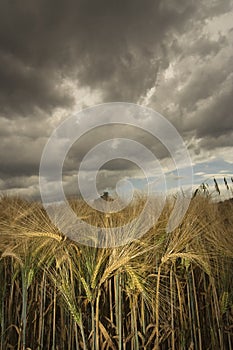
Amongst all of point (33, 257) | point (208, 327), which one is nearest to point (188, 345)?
point (208, 327)

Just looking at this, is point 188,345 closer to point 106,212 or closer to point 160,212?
point 160,212

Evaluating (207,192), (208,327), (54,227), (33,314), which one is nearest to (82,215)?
(54,227)

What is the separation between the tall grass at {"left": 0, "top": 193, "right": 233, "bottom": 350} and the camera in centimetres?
224

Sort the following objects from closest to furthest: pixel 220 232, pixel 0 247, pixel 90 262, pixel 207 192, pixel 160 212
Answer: pixel 90 262, pixel 0 247, pixel 160 212, pixel 220 232, pixel 207 192

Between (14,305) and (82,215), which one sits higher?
(82,215)

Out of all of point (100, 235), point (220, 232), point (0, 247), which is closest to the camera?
point (100, 235)

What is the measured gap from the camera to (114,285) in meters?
2.81

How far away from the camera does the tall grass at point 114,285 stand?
224cm

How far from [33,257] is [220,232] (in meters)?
1.72

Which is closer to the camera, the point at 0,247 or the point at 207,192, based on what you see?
the point at 0,247


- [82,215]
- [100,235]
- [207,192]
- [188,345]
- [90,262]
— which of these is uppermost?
[207,192]

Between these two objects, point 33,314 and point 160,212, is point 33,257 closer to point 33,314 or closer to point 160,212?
point 33,314

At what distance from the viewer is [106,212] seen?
281 centimetres

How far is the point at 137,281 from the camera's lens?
2.24 metres
